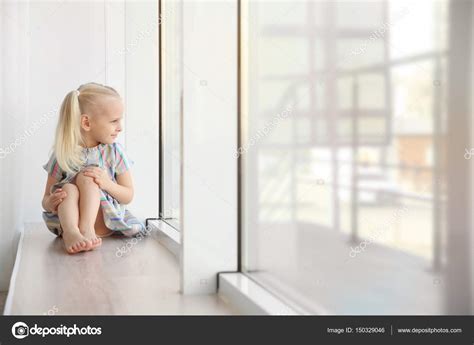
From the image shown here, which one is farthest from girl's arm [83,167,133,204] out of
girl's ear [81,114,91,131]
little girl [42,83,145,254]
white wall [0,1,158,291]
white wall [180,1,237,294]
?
white wall [180,1,237,294]

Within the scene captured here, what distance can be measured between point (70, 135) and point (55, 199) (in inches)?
7.1

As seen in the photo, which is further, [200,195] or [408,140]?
[200,195]

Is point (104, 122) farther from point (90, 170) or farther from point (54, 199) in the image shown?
point (54, 199)

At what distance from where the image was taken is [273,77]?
1.13m

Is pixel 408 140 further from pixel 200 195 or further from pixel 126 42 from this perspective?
pixel 126 42

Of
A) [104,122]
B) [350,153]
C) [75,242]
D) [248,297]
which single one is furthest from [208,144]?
[104,122]

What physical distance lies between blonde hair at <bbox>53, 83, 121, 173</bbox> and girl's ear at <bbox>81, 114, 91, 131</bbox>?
10mm

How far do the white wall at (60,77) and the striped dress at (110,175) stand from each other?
24cm

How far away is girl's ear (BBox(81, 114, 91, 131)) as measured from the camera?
187cm

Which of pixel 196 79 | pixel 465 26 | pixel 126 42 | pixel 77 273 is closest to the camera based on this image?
pixel 465 26

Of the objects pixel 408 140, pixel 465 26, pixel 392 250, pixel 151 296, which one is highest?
pixel 465 26

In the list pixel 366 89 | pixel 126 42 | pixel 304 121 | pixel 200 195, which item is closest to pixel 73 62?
pixel 126 42

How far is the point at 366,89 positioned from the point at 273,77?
1.13 feet

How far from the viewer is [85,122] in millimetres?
1876
